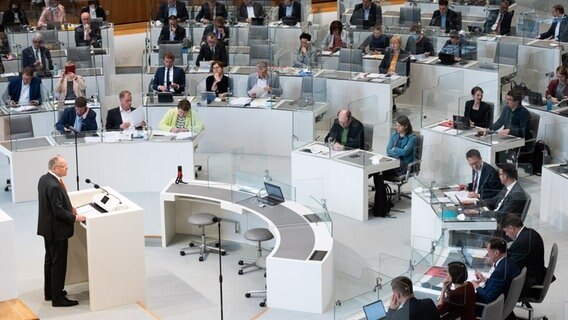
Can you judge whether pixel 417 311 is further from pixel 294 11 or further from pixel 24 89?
pixel 294 11

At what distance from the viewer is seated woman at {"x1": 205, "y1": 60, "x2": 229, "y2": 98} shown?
16.2m

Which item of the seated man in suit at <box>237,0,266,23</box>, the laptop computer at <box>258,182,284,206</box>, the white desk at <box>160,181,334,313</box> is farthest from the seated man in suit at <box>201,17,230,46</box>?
the laptop computer at <box>258,182,284,206</box>

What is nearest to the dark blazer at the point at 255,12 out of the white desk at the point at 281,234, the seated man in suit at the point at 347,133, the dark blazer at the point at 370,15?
the dark blazer at the point at 370,15

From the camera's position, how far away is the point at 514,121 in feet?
46.6

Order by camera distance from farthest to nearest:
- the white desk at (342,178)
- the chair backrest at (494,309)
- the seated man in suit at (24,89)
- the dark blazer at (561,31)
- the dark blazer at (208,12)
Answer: the dark blazer at (208,12) < the dark blazer at (561,31) < the seated man in suit at (24,89) < the white desk at (342,178) < the chair backrest at (494,309)

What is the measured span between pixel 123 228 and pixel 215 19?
375 inches

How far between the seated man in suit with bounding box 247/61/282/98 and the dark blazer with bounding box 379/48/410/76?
6.15 ft

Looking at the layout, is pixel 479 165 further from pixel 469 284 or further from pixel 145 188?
pixel 145 188

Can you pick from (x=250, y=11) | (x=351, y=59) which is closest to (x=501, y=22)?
(x=351, y=59)

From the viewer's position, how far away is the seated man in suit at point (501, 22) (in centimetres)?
1936

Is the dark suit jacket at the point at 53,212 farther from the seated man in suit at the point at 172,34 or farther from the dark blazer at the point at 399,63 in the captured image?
the seated man in suit at the point at 172,34

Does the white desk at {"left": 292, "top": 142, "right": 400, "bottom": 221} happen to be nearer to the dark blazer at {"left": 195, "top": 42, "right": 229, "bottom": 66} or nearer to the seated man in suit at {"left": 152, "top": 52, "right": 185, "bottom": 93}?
the seated man in suit at {"left": 152, "top": 52, "right": 185, "bottom": 93}

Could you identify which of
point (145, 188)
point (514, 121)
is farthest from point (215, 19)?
point (514, 121)

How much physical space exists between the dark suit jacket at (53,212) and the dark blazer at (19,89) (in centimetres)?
570
